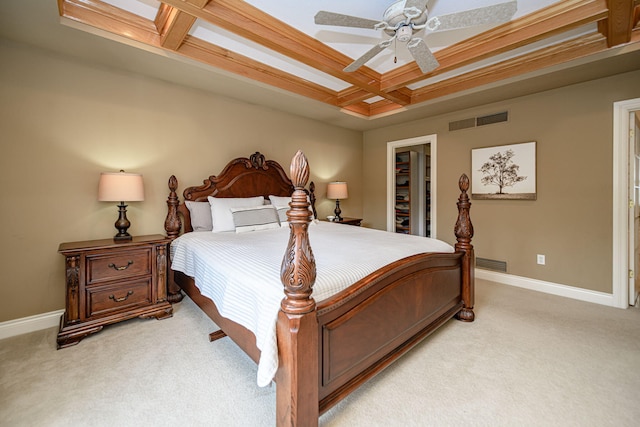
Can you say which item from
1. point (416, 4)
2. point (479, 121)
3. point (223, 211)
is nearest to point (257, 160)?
point (223, 211)

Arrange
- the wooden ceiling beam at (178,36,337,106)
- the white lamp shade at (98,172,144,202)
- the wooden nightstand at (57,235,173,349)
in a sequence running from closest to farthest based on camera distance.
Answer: the wooden nightstand at (57,235,173,349) < the white lamp shade at (98,172,144,202) < the wooden ceiling beam at (178,36,337,106)

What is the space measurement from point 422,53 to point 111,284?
10.5 ft

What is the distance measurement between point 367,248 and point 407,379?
2.97 ft

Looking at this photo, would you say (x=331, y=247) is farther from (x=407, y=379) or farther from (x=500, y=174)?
(x=500, y=174)

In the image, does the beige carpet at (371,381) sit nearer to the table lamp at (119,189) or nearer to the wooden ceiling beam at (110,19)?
the table lamp at (119,189)

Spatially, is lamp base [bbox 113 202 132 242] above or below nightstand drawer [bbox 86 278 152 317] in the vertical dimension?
above

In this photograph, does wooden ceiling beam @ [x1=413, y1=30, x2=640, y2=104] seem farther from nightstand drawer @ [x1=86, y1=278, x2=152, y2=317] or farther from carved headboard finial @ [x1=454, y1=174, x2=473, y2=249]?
nightstand drawer @ [x1=86, y1=278, x2=152, y2=317]

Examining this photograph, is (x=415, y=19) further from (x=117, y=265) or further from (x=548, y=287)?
(x=548, y=287)

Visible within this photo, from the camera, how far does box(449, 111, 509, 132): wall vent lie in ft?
11.9

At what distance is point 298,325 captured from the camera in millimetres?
1188

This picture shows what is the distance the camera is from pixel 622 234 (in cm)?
286

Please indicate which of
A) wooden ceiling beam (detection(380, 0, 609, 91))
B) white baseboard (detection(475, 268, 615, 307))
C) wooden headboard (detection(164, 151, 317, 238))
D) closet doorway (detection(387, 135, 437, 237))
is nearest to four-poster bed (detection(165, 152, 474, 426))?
wooden headboard (detection(164, 151, 317, 238))

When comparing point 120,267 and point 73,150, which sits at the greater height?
point 73,150

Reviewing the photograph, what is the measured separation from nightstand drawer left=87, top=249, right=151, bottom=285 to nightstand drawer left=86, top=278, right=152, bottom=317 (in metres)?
0.08
